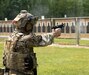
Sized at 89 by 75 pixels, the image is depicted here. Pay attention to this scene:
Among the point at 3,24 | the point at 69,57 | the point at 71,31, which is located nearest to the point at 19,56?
the point at 69,57

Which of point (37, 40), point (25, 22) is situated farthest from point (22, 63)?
point (25, 22)

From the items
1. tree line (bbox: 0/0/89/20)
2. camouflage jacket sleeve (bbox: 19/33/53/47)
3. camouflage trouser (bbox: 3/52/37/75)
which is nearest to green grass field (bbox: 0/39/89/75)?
camouflage trouser (bbox: 3/52/37/75)

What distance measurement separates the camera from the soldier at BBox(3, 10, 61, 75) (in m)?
6.51

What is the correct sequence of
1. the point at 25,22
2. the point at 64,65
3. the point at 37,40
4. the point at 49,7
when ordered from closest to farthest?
the point at 37,40 < the point at 25,22 < the point at 64,65 < the point at 49,7

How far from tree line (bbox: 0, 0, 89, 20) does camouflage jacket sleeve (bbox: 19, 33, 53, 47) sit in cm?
4630

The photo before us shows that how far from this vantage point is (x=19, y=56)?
6559 millimetres

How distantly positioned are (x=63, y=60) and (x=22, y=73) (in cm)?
810

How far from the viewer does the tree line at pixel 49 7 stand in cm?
5303

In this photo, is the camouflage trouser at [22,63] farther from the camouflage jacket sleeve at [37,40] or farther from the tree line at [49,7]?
the tree line at [49,7]

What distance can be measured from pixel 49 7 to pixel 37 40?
51.1 metres

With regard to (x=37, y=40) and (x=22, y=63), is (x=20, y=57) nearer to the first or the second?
(x=22, y=63)

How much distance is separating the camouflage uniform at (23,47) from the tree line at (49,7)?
4615 cm

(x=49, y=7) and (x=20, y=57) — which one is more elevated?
(x=49, y=7)

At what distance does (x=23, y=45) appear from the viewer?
257 inches
